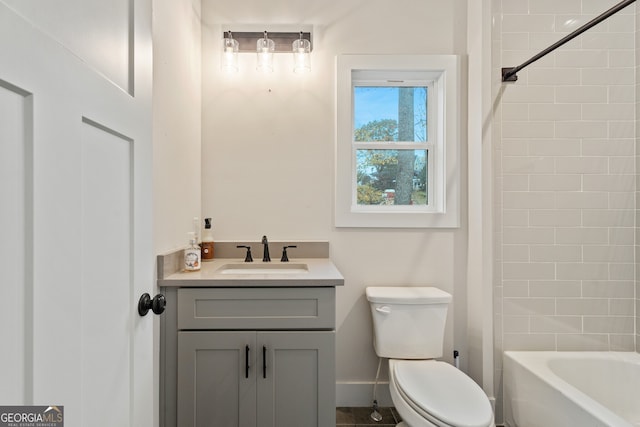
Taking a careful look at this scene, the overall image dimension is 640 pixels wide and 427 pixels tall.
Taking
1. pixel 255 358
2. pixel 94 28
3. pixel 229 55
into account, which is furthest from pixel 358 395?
pixel 229 55

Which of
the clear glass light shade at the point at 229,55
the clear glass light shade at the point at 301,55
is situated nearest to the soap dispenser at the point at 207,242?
the clear glass light shade at the point at 229,55

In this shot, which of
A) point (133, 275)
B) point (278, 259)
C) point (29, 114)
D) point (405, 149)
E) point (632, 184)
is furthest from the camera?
point (405, 149)

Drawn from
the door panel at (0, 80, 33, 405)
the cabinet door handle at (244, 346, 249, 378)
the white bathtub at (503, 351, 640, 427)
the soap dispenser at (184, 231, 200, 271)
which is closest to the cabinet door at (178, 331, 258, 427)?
the cabinet door handle at (244, 346, 249, 378)

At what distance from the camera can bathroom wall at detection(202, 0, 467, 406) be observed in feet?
6.26

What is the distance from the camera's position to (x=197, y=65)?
182 centimetres

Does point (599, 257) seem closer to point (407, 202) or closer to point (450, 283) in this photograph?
point (450, 283)

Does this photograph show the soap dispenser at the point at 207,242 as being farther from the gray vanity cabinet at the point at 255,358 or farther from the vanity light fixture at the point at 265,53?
the vanity light fixture at the point at 265,53

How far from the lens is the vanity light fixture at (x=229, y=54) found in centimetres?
184

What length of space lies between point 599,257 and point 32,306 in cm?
238

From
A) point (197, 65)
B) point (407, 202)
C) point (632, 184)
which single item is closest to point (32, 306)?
point (197, 65)

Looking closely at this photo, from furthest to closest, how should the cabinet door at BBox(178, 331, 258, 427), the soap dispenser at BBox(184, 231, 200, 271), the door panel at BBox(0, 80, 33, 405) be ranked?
1. the soap dispenser at BBox(184, 231, 200, 271)
2. the cabinet door at BBox(178, 331, 258, 427)
3. the door panel at BBox(0, 80, 33, 405)

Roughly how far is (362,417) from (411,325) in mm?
615

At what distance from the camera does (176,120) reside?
4.89ft

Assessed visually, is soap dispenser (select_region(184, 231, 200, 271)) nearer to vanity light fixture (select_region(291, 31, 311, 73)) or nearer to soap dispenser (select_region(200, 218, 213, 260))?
soap dispenser (select_region(200, 218, 213, 260))
